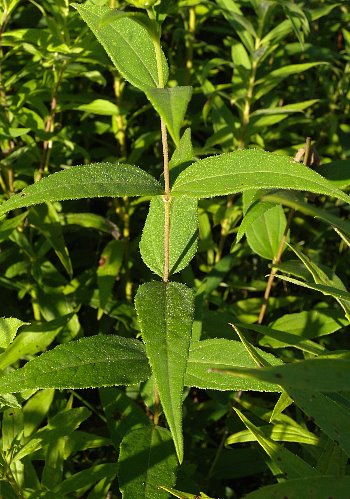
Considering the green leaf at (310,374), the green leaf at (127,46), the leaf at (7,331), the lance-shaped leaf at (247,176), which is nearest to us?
the green leaf at (310,374)

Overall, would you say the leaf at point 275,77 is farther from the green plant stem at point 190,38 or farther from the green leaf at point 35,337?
the green leaf at point 35,337

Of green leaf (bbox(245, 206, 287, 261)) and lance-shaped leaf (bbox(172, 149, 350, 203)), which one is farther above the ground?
lance-shaped leaf (bbox(172, 149, 350, 203))

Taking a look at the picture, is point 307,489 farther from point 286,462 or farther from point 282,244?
point 282,244

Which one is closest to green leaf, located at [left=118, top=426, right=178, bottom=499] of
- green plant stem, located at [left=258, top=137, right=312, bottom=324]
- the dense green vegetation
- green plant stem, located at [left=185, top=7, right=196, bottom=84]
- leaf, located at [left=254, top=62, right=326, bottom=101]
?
the dense green vegetation

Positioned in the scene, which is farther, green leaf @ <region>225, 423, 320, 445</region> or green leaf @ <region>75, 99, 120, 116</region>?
green leaf @ <region>75, 99, 120, 116</region>

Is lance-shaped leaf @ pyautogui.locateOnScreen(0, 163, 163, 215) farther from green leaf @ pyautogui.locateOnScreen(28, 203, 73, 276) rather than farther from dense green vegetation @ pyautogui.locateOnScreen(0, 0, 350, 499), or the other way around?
green leaf @ pyautogui.locateOnScreen(28, 203, 73, 276)

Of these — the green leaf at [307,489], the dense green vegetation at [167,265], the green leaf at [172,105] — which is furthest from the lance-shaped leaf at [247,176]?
the green leaf at [307,489]

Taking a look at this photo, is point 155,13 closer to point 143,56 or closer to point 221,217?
A: point 143,56
